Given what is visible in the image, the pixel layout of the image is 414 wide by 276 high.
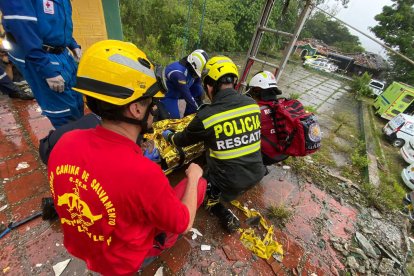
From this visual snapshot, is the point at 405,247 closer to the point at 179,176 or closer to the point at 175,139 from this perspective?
the point at 179,176

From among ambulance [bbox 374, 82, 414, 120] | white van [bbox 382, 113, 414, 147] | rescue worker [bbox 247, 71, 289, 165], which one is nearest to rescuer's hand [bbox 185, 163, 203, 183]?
rescue worker [bbox 247, 71, 289, 165]

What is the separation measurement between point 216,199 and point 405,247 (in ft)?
9.70

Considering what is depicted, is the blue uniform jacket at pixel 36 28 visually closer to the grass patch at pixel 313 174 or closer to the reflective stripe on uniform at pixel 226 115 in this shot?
the reflective stripe on uniform at pixel 226 115

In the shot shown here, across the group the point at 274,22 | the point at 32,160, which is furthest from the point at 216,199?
the point at 274,22

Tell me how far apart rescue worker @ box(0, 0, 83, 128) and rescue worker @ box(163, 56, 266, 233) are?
125 centimetres

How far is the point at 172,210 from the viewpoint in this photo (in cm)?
108

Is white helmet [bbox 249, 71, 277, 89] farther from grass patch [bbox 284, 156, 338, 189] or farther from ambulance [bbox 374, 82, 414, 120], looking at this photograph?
ambulance [bbox 374, 82, 414, 120]

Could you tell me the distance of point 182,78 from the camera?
10.5ft

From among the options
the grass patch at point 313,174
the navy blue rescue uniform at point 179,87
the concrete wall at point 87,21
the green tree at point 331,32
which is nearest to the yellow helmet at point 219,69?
the navy blue rescue uniform at point 179,87

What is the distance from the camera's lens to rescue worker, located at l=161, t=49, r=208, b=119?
322 cm

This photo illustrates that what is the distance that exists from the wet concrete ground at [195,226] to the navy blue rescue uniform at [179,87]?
1.19 meters

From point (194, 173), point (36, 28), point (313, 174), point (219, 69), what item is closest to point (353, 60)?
point (313, 174)

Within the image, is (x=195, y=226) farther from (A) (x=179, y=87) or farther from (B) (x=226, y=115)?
(A) (x=179, y=87)

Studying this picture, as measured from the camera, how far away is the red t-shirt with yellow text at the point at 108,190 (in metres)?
0.99
